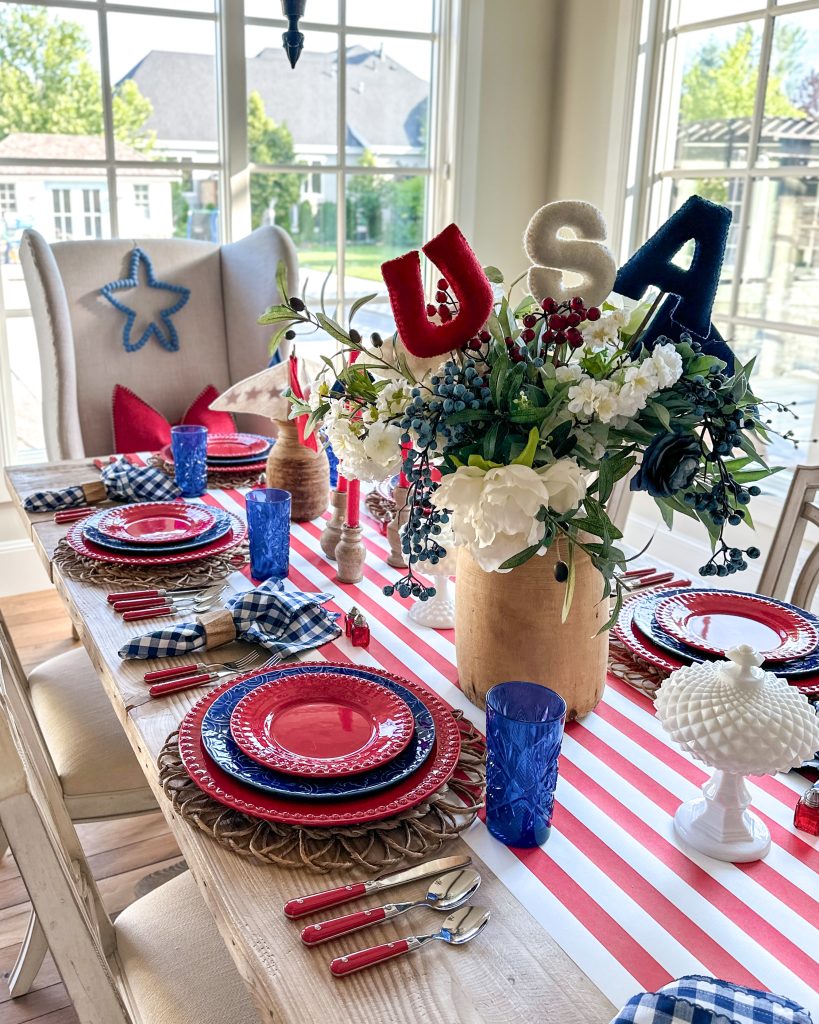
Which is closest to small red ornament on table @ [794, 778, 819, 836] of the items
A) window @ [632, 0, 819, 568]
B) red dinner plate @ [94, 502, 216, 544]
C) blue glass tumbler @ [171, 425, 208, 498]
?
red dinner plate @ [94, 502, 216, 544]

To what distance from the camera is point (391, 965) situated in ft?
2.36

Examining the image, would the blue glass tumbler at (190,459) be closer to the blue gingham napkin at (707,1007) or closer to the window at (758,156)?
the blue gingham napkin at (707,1007)

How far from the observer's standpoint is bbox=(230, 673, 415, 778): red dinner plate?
916 millimetres

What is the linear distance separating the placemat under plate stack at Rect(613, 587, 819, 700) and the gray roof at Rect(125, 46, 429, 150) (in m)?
2.46

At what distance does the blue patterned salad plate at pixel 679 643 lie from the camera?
116cm

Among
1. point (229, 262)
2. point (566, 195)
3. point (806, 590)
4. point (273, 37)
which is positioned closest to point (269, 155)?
point (273, 37)

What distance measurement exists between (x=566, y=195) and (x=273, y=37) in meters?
1.16

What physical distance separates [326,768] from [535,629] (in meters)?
0.28

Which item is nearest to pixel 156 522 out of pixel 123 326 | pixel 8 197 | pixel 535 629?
pixel 535 629

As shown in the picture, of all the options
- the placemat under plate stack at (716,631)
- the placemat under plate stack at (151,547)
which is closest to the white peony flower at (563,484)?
the placemat under plate stack at (716,631)

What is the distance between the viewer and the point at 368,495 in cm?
187

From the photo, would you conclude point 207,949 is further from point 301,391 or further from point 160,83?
point 160,83

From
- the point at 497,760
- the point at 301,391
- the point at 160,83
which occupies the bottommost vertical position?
the point at 497,760

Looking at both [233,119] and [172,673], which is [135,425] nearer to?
[233,119]
